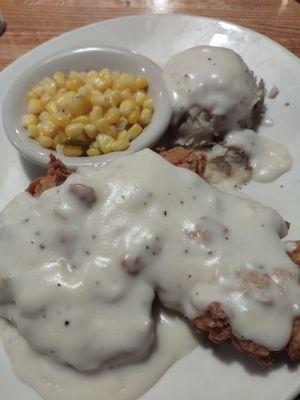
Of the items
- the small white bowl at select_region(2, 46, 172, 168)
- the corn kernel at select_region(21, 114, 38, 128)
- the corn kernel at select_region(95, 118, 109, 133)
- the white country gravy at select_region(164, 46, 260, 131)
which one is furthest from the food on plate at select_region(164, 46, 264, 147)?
the corn kernel at select_region(21, 114, 38, 128)

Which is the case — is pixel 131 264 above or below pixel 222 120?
below

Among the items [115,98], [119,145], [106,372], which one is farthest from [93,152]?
[106,372]

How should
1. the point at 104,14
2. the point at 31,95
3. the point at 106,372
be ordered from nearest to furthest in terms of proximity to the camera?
the point at 106,372
the point at 31,95
the point at 104,14

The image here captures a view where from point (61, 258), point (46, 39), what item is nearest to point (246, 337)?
point (61, 258)

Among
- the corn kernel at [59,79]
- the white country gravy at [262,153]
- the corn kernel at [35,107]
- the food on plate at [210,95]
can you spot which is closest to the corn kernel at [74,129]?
the corn kernel at [35,107]

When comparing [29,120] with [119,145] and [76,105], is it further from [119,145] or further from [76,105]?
[119,145]
